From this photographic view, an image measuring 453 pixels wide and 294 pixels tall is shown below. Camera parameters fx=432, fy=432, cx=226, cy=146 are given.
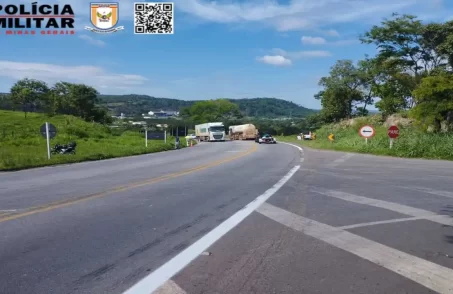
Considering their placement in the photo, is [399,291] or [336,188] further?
[336,188]

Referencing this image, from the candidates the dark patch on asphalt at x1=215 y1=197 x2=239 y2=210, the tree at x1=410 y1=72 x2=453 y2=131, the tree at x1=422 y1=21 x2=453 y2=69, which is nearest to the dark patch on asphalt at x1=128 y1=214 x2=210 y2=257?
the dark patch on asphalt at x1=215 y1=197 x2=239 y2=210

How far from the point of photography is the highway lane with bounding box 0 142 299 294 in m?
4.66

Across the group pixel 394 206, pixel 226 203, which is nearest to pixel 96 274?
pixel 226 203

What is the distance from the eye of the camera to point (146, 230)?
6621 mm

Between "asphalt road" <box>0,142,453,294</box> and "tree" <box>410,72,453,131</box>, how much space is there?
63.1 ft

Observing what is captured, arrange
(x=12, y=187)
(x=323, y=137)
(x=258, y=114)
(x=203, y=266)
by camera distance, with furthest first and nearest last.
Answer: (x=258, y=114) < (x=323, y=137) < (x=12, y=187) < (x=203, y=266)

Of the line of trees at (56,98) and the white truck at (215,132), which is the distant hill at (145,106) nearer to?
the line of trees at (56,98)

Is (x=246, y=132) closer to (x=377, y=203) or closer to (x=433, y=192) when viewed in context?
(x=433, y=192)

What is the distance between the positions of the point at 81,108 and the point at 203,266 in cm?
8787

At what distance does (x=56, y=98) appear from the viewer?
82.9 metres

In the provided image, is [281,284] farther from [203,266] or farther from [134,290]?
[134,290]

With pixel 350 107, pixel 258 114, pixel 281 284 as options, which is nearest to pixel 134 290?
pixel 281 284

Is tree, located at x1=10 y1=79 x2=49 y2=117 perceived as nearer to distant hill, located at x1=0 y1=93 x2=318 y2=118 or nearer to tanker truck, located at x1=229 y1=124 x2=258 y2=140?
distant hill, located at x1=0 y1=93 x2=318 y2=118

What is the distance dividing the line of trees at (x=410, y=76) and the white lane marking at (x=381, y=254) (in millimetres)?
24056
